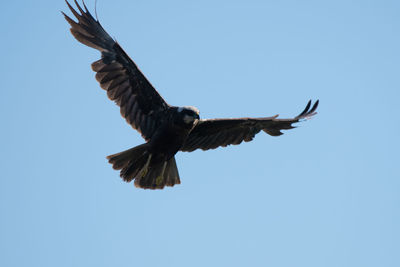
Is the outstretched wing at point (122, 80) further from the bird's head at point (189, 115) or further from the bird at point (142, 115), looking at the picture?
the bird's head at point (189, 115)

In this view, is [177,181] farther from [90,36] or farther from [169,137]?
[90,36]

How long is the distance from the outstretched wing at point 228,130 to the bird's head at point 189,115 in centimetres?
92

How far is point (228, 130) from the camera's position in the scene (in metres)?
14.0

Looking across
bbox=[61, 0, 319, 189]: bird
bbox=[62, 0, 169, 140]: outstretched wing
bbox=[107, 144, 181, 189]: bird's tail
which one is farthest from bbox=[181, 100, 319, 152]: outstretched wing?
bbox=[62, 0, 169, 140]: outstretched wing

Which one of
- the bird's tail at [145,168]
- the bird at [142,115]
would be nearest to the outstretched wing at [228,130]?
the bird at [142,115]

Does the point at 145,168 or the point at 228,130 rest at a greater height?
the point at 228,130

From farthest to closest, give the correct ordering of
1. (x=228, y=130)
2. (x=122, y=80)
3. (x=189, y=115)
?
(x=228, y=130) < (x=122, y=80) < (x=189, y=115)

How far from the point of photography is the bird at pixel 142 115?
12859 millimetres

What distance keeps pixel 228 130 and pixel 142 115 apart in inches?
63.9

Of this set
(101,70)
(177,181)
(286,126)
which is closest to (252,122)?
(286,126)

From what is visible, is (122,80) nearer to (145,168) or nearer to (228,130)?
(145,168)

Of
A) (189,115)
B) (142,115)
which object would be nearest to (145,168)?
(142,115)

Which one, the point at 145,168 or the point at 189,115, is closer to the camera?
the point at 189,115

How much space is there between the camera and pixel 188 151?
13930 mm
